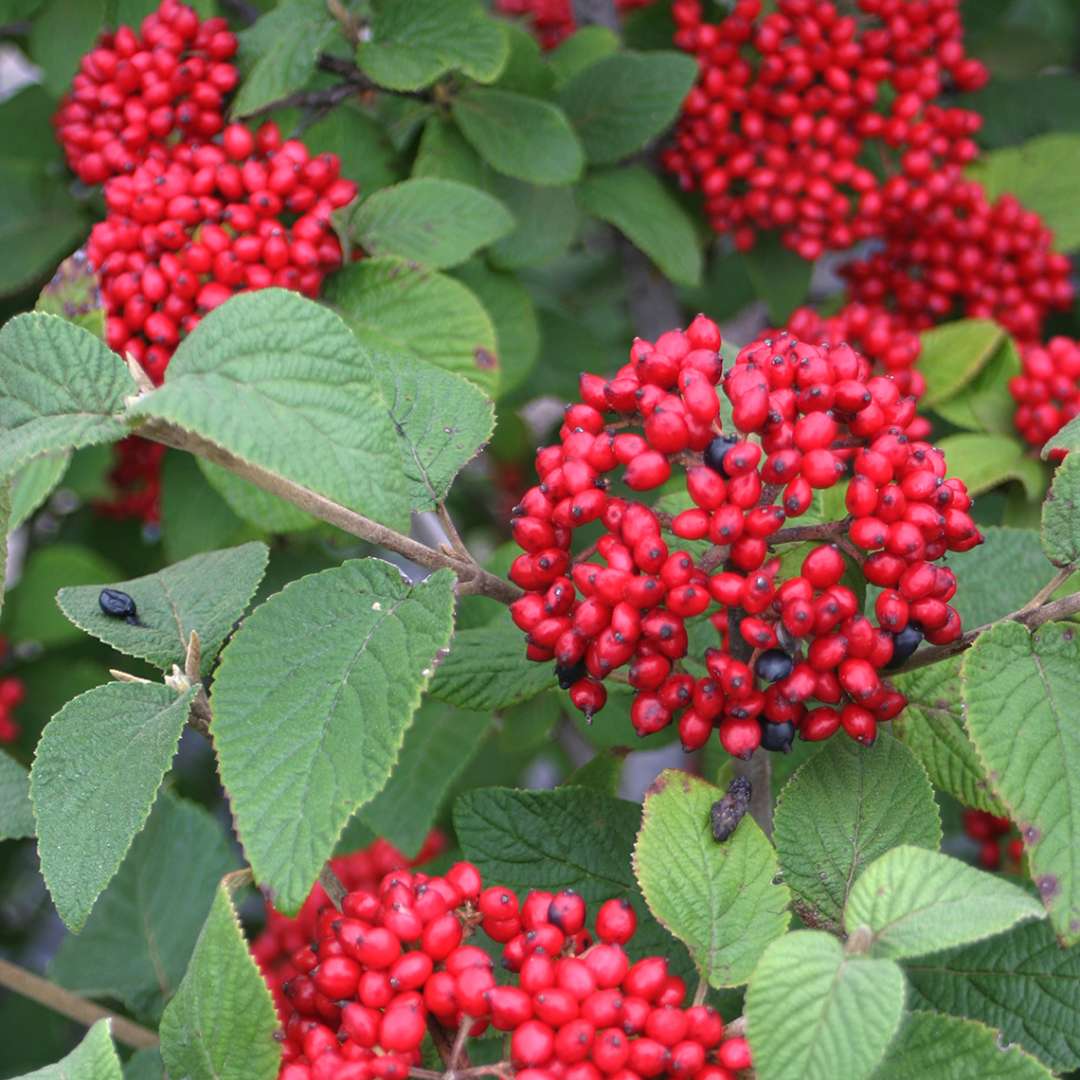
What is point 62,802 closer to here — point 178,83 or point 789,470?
point 789,470

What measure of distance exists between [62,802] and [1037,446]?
1.91 m

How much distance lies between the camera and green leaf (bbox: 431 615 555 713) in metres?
1.83

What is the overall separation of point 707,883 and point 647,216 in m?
1.84

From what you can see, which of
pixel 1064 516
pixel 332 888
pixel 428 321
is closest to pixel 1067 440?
pixel 1064 516

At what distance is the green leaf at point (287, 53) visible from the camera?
7.77 ft

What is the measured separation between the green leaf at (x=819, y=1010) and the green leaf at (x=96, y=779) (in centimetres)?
71

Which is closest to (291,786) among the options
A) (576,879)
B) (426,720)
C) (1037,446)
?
(576,879)

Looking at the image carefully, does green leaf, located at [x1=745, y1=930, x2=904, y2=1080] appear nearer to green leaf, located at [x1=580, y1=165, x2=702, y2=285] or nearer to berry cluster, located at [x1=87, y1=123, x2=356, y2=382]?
berry cluster, located at [x1=87, y1=123, x2=356, y2=382]

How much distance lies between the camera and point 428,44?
252cm

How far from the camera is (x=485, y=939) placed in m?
1.83

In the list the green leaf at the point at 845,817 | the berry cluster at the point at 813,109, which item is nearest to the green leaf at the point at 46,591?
the berry cluster at the point at 813,109

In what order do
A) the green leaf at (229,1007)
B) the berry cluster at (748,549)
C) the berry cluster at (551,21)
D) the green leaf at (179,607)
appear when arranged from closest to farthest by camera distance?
1. the green leaf at (229,1007)
2. the berry cluster at (748,549)
3. the green leaf at (179,607)
4. the berry cluster at (551,21)

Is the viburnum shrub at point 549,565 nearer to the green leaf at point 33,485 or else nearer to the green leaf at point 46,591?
the green leaf at point 33,485

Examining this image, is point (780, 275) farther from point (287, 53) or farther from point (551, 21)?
point (287, 53)
